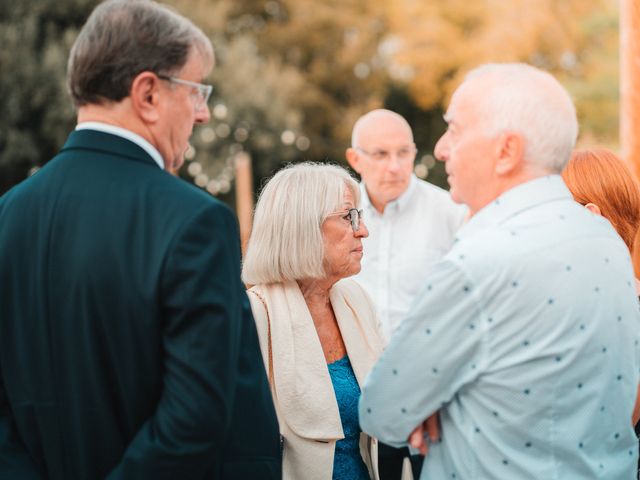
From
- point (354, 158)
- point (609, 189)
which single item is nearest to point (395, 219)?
point (354, 158)

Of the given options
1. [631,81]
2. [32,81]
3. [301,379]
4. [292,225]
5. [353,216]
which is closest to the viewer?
[301,379]

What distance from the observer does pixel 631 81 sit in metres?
3.52

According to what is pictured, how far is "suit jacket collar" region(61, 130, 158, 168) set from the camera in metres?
1.83

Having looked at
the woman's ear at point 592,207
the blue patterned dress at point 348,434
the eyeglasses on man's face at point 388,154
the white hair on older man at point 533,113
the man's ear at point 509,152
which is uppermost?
the white hair on older man at point 533,113

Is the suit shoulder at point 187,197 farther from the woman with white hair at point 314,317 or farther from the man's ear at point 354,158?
the man's ear at point 354,158

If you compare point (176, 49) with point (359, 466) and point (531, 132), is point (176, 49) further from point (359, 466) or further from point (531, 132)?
point (359, 466)

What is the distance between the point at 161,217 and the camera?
1.74 m

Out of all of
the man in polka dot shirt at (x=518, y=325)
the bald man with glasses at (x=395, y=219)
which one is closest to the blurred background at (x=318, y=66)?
the bald man with glasses at (x=395, y=219)

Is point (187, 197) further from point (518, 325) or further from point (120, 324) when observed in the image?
point (518, 325)

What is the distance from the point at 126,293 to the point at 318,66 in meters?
23.5

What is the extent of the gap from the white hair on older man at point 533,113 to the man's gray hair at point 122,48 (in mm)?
747

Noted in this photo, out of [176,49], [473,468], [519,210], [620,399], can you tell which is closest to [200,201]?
[176,49]

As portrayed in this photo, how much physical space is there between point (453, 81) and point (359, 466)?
22025 mm

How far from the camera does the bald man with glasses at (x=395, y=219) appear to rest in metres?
5.19
